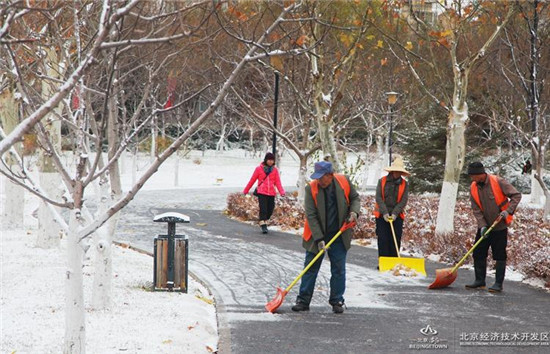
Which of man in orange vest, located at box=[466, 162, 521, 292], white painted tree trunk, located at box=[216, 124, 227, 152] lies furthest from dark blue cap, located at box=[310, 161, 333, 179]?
white painted tree trunk, located at box=[216, 124, 227, 152]

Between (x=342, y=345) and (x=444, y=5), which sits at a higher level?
(x=444, y=5)

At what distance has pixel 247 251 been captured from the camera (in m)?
13.9

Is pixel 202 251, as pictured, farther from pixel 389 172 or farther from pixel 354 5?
pixel 354 5

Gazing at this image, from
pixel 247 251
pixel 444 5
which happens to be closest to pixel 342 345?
pixel 247 251

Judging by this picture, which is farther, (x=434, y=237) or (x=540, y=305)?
(x=434, y=237)

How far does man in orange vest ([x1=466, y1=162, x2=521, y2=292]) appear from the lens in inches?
390

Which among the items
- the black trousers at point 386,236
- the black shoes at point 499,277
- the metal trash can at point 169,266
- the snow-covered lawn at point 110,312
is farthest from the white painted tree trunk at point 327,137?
the metal trash can at point 169,266

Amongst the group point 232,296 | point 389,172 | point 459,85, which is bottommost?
point 232,296

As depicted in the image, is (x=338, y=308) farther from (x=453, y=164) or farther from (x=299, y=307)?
(x=453, y=164)

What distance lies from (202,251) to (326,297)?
4.70 m

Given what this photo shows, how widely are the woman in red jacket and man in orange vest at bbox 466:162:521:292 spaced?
672cm

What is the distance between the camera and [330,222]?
8688mm
